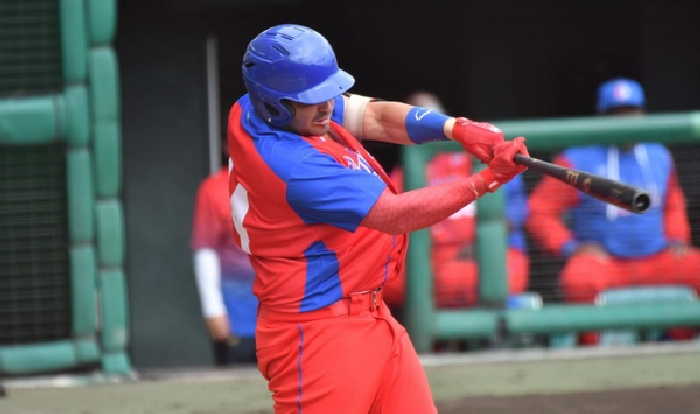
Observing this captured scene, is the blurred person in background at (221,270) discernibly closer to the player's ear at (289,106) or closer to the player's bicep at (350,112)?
the player's bicep at (350,112)

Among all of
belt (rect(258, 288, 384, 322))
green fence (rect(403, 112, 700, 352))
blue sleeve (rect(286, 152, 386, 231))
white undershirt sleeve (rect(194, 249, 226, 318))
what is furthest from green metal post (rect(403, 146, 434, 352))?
blue sleeve (rect(286, 152, 386, 231))

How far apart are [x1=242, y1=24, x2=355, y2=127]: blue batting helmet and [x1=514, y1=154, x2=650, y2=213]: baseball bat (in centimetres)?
56

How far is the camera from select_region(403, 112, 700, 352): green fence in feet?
18.1

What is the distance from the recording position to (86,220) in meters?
5.46

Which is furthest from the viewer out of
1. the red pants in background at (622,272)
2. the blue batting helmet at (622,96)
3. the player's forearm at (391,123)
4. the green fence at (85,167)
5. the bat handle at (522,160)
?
the blue batting helmet at (622,96)

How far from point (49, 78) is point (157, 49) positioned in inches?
34.6

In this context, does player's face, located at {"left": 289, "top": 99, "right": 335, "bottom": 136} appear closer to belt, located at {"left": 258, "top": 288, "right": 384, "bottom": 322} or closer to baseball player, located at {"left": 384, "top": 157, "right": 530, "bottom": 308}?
belt, located at {"left": 258, "top": 288, "right": 384, "bottom": 322}

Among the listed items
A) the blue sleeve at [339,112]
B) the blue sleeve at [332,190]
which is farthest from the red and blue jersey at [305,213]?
the blue sleeve at [339,112]

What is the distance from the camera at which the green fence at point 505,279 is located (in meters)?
5.53

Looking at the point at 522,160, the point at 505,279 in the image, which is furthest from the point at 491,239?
the point at 522,160

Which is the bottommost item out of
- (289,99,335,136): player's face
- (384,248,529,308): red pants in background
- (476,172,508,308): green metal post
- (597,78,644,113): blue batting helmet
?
(384,248,529,308): red pants in background

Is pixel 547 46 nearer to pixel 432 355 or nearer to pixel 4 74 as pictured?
pixel 432 355

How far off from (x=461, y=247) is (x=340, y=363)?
257 cm

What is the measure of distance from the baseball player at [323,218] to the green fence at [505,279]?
211 cm
